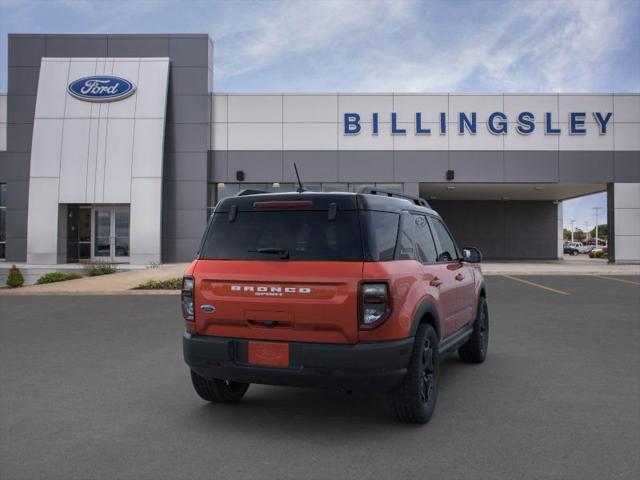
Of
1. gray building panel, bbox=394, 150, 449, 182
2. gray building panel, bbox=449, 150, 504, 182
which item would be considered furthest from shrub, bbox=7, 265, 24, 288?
gray building panel, bbox=449, 150, 504, 182

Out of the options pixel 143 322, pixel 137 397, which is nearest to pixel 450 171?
pixel 143 322

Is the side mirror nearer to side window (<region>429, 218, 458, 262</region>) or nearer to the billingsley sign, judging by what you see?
side window (<region>429, 218, 458, 262</region>)

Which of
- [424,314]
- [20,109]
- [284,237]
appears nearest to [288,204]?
[284,237]

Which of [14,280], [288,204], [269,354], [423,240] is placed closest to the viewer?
[269,354]

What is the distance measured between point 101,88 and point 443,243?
23970mm

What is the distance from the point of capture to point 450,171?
2594 centimetres

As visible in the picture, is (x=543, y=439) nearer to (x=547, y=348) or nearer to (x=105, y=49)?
(x=547, y=348)

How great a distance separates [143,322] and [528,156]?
2150cm

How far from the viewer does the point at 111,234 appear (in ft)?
87.8

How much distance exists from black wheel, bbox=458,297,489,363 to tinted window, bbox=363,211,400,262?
8.17 feet

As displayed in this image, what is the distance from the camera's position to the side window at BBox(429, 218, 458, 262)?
17.9 feet

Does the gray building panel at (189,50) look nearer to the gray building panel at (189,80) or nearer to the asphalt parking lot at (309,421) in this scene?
the gray building panel at (189,80)

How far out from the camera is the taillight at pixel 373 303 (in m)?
3.89

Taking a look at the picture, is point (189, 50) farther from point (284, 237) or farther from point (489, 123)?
point (284, 237)
